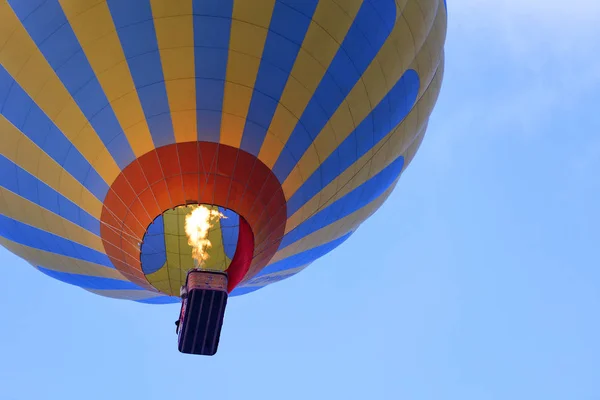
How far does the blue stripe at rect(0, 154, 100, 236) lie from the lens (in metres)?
8.07

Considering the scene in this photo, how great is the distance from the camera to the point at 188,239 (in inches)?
353

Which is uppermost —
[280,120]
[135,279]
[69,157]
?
[280,120]

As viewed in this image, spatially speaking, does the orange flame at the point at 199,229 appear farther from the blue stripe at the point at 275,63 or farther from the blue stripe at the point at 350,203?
the blue stripe at the point at 275,63

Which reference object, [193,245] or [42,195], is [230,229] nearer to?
[193,245]

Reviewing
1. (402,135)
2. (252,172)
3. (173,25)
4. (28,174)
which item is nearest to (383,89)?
(402,135)

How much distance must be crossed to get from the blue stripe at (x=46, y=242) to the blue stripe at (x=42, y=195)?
490 mm

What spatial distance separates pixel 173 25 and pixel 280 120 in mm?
1411

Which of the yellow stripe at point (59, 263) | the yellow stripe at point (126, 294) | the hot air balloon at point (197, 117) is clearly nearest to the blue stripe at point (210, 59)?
the hot air balloon at point (197, 117)

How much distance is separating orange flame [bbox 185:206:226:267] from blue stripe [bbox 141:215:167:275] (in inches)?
22.1

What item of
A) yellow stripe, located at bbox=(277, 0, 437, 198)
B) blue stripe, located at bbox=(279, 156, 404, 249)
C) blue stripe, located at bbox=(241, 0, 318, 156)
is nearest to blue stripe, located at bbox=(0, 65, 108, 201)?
blue stripe, located at bbox=(241, 0, 318, 156)

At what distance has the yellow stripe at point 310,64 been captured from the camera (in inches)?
300

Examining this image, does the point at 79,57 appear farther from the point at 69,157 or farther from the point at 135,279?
the point at 135,279

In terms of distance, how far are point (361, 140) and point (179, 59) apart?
7.20ft

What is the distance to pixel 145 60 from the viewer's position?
294 inches
